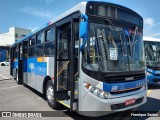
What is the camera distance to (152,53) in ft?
33.1

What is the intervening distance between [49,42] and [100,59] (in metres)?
2.66

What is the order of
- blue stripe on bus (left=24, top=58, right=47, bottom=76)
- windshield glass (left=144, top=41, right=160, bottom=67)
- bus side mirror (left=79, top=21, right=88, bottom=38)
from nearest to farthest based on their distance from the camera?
bus side mirror (left=79, top=21, right=88, bottom=38) → blue stripe on bus (left=24, top=58, right=47, bottom=76) → windshield glass (left=144, top=41, right=160, bottom=67)

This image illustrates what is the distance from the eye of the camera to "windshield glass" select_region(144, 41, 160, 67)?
32.3ft

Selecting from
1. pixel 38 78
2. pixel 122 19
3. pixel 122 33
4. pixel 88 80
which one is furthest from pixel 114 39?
pixel 38 78

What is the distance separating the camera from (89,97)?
426cm

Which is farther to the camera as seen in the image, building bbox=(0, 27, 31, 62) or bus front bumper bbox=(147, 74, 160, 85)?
building bbox=(0, 27, 31, 62)

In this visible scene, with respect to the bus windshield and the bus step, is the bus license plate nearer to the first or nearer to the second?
the bus windshield

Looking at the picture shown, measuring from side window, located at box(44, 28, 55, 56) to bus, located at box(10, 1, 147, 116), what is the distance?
51cm

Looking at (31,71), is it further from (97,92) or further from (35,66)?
(97,92)

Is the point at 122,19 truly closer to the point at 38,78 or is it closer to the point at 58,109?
the point at 58,109

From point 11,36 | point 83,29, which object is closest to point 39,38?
point 83,29

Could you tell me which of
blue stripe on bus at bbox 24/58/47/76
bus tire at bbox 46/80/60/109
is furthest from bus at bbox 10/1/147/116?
blue stripe on bus at bbox 24/58/47/76

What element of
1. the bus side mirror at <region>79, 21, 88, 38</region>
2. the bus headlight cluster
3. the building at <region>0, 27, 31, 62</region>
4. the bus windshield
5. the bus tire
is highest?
the building at <region>0, 27, 31, 62</region>

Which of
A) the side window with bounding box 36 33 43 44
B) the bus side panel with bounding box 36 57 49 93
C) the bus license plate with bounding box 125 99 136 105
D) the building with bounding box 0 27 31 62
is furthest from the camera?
the building with bounding box 0 27 31 62
